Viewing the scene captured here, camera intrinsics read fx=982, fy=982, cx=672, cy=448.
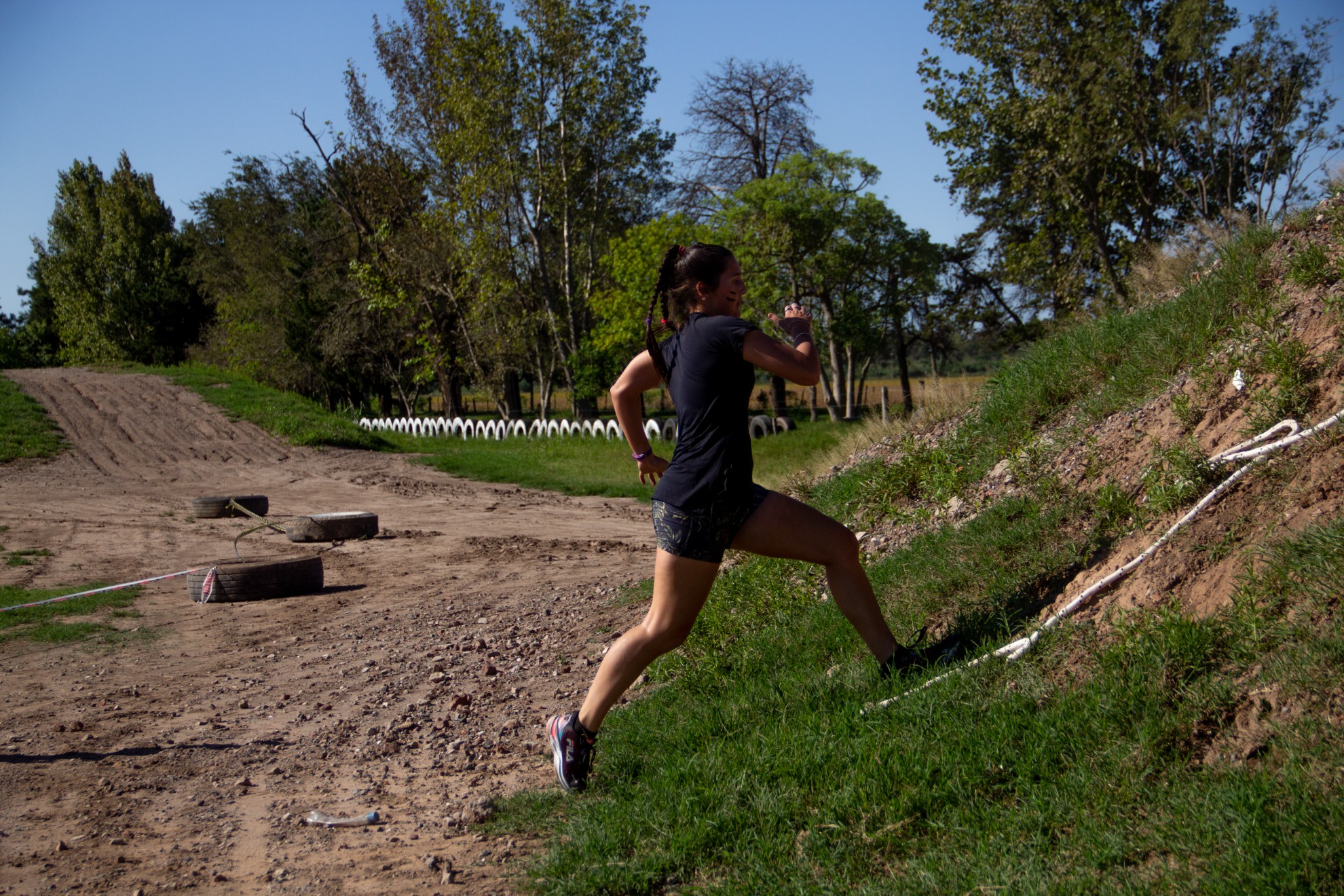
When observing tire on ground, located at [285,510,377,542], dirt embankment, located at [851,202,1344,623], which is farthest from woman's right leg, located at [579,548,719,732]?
tire on ground, located at [285,510,377,542]

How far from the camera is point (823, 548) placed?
Result: 12.9ft

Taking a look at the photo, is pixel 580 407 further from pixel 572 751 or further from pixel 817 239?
pixel 572 751

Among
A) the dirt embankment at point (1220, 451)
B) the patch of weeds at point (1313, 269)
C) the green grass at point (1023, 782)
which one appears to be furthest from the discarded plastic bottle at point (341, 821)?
the patch of weeds at point (1313, 269)

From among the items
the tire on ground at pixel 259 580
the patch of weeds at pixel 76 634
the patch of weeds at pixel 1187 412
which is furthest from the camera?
the tire on ground at pixel 259 580

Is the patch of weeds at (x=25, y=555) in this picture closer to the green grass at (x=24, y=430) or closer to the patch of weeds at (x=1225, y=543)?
the green grass at (x=24, y=430)

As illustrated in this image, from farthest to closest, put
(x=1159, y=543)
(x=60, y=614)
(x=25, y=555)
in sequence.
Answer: (x=25, y=555)
(x=60, y=614)
(x=1159, y=543)

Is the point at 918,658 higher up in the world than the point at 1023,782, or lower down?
higher up

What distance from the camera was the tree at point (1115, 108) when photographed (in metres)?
22.2

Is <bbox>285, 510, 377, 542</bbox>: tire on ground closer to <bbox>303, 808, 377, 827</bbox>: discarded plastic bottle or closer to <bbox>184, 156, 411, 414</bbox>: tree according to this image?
<bbox>303, 808, 377, 827</bbox>: discarded plastic bottle

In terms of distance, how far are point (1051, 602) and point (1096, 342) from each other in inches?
134

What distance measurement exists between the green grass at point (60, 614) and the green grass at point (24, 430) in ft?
45.7

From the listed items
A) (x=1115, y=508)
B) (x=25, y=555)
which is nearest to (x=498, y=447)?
(x=25, y=555)

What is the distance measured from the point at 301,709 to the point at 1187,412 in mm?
5029

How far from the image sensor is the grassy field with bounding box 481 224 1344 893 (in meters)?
2.60
